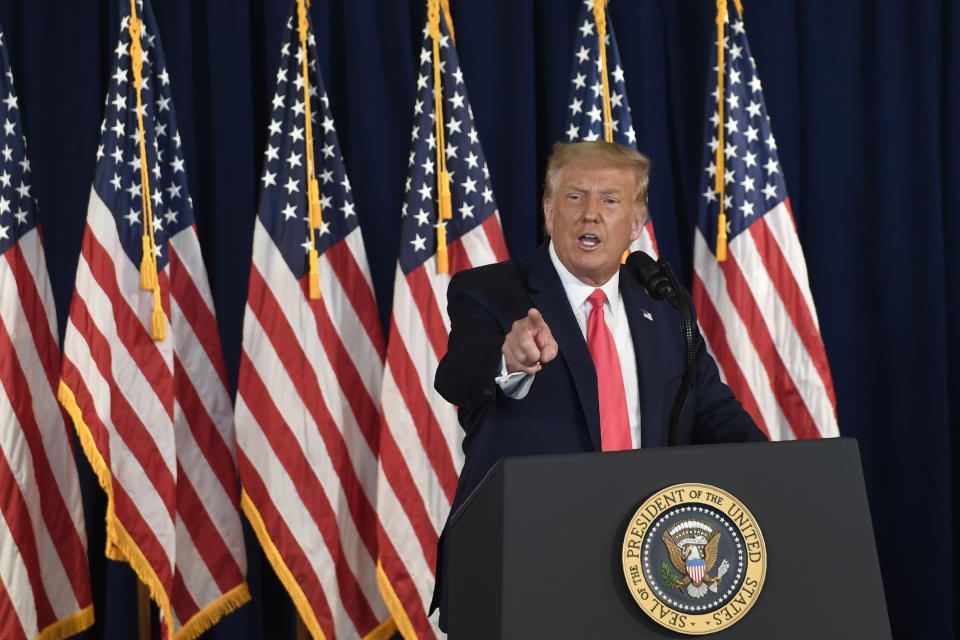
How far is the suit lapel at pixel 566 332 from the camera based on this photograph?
2096mm

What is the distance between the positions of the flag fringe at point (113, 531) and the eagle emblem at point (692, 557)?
8.44 ft

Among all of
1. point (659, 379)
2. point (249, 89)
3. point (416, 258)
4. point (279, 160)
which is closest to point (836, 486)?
point (659, 379)

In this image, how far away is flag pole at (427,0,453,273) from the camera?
3771 millimetres

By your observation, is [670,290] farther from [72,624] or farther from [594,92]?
[72,624]

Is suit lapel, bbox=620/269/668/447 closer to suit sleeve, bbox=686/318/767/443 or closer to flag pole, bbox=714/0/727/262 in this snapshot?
suit sleeve, bbox=686/318/767/443

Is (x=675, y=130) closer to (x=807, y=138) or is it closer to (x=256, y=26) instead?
(x=807, y=138)

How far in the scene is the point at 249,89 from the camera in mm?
4055

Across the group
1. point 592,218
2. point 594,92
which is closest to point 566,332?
point 592,218

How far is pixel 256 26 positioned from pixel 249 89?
1.01 ft

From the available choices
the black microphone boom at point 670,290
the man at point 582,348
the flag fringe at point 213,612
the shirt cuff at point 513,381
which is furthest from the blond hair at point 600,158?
the flag fringe at point 213,612

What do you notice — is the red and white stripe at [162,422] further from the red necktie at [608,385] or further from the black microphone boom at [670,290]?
the black microphone boom at [670,290]

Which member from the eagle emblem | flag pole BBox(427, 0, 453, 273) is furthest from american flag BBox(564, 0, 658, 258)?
the eagle emblem

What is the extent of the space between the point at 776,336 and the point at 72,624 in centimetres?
264

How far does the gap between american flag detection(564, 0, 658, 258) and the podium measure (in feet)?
8.21
